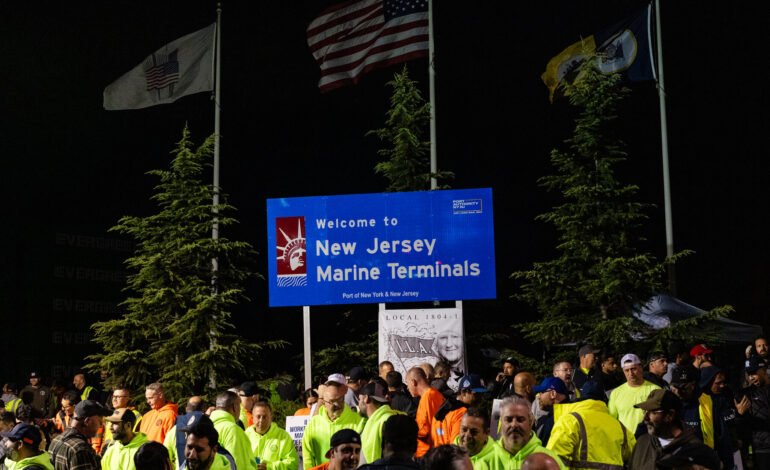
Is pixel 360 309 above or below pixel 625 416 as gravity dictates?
above

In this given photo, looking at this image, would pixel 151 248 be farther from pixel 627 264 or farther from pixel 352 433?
pixel 352 433

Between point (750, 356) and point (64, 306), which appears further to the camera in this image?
point (64, 306)

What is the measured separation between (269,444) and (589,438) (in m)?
3.60

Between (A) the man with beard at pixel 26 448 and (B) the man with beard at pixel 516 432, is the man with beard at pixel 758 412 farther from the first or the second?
(A) the man with beard at pixel 26 448

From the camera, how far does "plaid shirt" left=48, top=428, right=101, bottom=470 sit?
811 cm

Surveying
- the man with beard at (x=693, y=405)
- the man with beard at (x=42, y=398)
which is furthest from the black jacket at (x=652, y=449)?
the man with beard at (x=42, y=398)

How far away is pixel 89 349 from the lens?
3450 centimetres

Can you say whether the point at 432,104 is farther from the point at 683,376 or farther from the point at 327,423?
the point at 327,423

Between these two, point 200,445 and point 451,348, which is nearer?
point 200,445

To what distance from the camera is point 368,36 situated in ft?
81.1

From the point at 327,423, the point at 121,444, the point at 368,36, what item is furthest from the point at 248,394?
the point at 368,36

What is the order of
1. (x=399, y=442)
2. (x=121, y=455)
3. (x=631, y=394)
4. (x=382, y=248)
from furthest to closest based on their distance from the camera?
(x=382, y=248) < (x=631, y=394) < (x=121, y=455) < (x=399, y=442)

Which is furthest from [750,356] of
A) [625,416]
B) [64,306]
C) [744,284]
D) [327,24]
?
[64,306]

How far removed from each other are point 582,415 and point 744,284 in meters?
25.7
